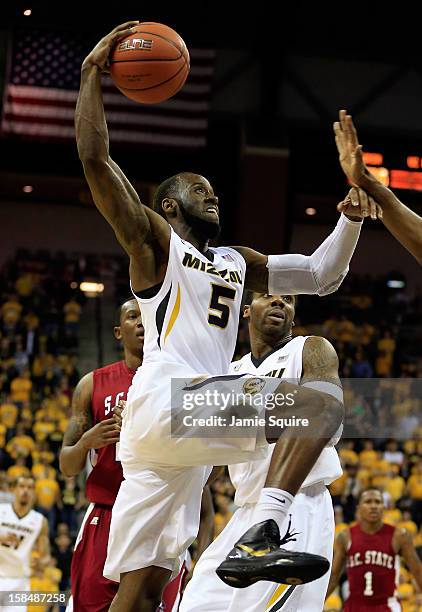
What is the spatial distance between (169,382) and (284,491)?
695 mm

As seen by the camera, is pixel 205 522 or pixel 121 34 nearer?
pixel 121 34

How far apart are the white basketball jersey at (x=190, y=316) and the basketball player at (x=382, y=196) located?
33.2 inches

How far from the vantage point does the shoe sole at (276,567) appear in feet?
11.9

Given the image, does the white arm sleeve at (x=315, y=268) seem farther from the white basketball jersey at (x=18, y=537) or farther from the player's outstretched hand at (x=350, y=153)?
the white basketball jersey at (x=18, y=537)

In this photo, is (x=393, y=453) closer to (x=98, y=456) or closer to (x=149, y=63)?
(x=98, y=456)

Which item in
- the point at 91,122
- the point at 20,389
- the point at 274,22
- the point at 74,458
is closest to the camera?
the point at 91,122

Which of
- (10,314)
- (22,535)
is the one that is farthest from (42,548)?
(10,314)

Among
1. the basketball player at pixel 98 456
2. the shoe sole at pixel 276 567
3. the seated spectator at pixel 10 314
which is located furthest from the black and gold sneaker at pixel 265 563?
the seated spectator at pixel 10 314

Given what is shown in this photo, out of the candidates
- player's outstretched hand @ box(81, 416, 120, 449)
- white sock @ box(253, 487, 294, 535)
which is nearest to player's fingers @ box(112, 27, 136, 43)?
player's outstretched hand @ box(81, 416, 120, 449)

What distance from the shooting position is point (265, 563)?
Answer: 3.64m

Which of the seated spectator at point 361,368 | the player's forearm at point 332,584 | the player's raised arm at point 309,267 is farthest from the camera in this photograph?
the seated spectator at point 361,368

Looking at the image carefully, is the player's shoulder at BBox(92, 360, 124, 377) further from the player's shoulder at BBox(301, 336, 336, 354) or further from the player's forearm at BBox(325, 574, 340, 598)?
the player's forearm at BBox(325, 574, 340, 598)

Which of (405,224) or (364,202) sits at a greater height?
(364,202)

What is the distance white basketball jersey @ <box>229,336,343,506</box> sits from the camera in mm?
5250
